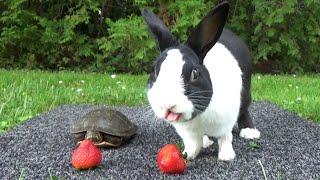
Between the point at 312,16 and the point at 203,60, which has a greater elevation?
the point at 203,60

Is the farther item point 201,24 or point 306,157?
point 306,157

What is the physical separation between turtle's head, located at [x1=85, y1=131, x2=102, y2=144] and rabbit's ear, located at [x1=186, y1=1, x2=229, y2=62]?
2.94ft

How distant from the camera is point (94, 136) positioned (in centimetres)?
337

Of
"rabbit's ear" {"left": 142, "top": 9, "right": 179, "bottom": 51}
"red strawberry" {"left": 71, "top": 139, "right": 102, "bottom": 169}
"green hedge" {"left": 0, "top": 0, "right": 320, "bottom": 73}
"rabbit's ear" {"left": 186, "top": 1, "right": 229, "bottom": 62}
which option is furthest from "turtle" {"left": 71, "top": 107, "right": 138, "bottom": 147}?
"green hedge" {"left": 0, "top": 0, "right": 320, "bottom": 73}

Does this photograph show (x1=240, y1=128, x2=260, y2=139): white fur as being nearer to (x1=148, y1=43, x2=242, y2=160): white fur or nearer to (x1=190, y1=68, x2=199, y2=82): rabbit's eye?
(x1=148, y1=43, x2=242, y2=160): white fur

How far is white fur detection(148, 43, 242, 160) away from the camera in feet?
8.25

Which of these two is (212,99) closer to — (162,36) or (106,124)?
(162,36)

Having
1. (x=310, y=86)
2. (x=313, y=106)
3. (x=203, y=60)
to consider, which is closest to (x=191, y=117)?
(x=203, y=60)

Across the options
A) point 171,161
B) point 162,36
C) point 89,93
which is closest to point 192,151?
point 171,161

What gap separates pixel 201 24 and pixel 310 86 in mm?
4523

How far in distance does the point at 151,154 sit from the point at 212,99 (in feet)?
2.15

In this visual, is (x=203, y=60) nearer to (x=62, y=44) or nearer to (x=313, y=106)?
(x=313, y=106)

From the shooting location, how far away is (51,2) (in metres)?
9.73

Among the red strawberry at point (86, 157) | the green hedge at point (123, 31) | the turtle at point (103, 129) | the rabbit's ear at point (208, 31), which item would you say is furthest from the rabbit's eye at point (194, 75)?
the green hedge at point (123, 31)
